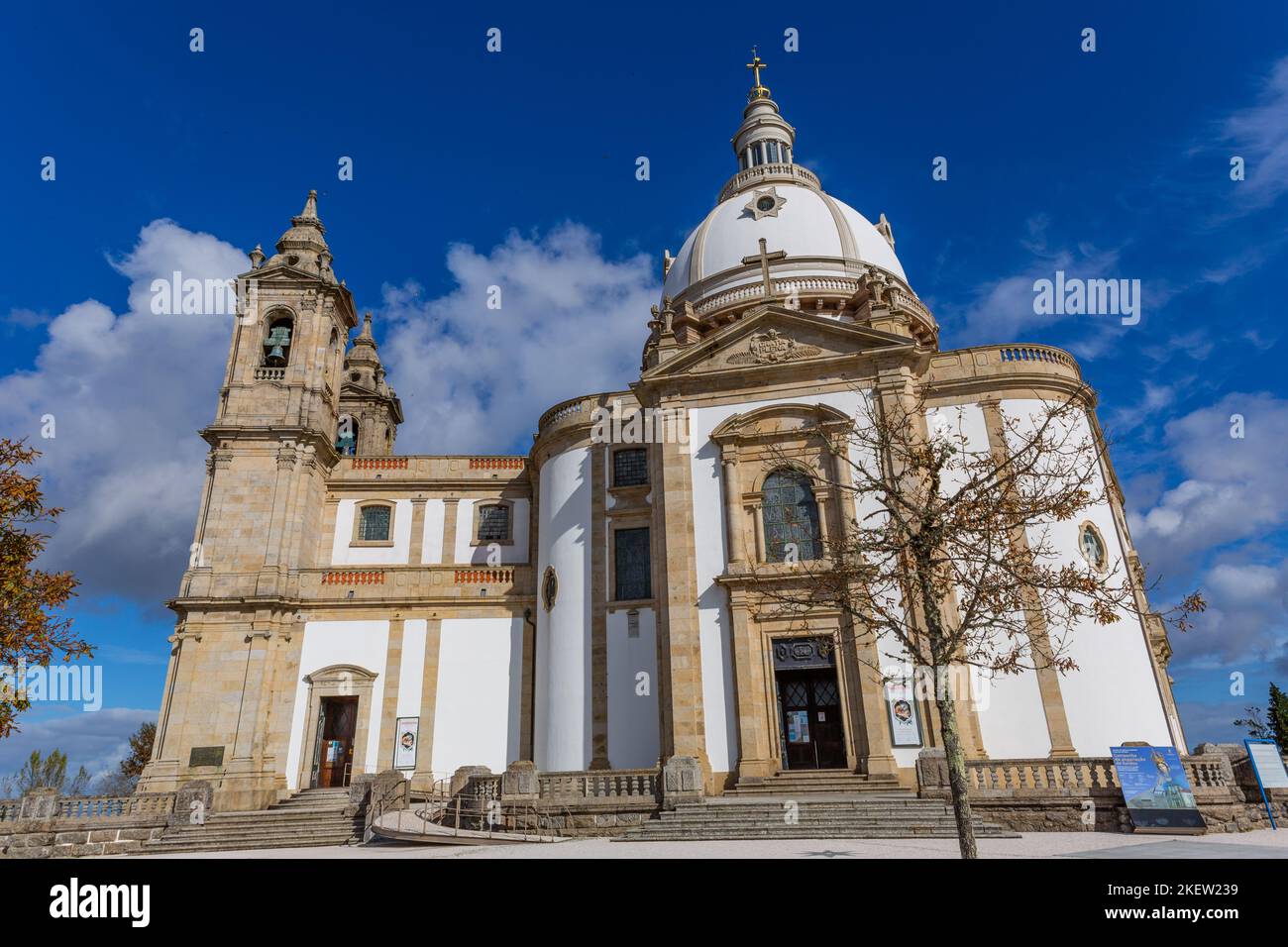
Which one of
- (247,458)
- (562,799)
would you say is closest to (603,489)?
(562,799)

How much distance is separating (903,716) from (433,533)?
17774 millimetres

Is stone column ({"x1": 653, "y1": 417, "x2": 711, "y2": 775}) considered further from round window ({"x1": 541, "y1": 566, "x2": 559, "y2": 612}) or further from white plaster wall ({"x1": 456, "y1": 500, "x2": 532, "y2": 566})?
white plaster wall ({"x1": 456, "y1": 500, "x2": 532, "y2": 566})

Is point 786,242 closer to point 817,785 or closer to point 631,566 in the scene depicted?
point 631,566

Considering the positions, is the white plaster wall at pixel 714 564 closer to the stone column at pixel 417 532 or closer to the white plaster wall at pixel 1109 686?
the white plaster wall at pixel 1109 686

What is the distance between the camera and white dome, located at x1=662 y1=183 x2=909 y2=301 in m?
30.0

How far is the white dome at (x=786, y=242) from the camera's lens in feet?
98.5

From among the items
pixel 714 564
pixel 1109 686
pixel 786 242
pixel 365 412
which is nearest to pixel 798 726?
pixel 714 564

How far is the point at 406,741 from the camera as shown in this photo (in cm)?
2452

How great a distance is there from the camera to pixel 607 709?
2206cm

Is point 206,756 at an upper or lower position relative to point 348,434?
lower

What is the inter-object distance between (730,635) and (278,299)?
21.9 m

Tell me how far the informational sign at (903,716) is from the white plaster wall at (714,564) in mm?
3773

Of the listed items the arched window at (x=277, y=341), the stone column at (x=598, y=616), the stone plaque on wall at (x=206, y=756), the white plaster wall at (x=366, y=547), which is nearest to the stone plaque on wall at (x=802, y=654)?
the stone column at (x=598, y=616)
